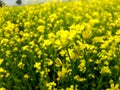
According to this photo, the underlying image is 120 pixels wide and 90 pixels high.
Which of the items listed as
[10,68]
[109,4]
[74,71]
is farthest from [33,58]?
[109,4]

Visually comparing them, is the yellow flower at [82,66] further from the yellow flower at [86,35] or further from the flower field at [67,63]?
the yellow flower at [86,35]

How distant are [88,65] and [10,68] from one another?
1.09m

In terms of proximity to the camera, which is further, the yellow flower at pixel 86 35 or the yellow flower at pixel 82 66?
the yellow flower at pixel 82 66

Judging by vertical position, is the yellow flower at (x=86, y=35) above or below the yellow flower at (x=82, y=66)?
above

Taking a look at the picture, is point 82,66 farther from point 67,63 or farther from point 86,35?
point 86,35

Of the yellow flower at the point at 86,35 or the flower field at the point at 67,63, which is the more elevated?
the yellow flower at the point at 86,35

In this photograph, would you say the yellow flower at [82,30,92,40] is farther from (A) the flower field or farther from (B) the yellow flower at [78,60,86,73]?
(B) the yellow flower at [78,60,86,73]

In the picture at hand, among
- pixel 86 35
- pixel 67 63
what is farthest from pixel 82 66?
pixel 86 35

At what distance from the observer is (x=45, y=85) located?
3.41 m

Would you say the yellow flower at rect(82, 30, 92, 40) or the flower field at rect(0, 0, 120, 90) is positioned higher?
the yellow flower at rect(82, 30, 92, 40)

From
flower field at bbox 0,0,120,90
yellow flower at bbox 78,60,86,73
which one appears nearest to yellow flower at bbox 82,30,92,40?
flower field at bbox 0,0,120,90

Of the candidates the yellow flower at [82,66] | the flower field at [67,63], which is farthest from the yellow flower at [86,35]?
the yellow flower at [82,66]

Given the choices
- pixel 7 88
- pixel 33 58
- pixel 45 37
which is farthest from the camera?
pixel 45 37

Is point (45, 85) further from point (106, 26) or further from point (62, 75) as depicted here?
point (106, 26)
